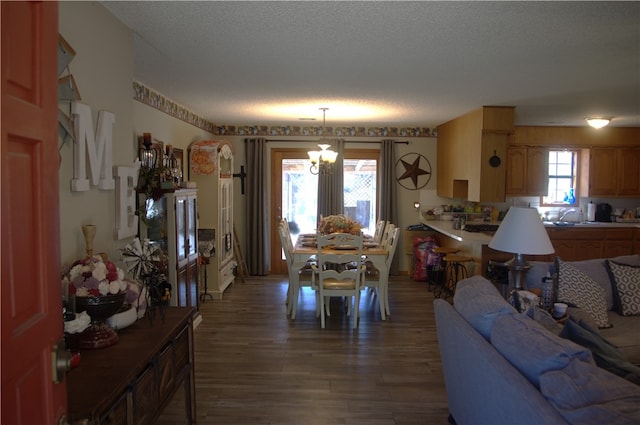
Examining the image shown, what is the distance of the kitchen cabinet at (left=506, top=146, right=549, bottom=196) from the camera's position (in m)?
6.77

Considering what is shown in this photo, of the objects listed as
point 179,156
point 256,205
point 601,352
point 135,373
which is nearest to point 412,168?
point 256,205

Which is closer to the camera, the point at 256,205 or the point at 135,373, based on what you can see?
the point at 135,373

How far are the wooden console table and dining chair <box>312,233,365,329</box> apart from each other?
85.2 inches

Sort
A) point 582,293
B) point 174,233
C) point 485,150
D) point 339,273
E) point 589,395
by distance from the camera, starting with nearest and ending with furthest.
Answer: point 589,395 → point 582,293 → point 174,233 → point 339,273 → point 485,150

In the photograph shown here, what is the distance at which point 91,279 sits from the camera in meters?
1.88

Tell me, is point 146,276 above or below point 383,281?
above

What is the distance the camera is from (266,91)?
440 cm

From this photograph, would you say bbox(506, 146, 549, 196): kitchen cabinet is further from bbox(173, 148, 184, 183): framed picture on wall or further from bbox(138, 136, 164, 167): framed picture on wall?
bbox(138, 136, 164, 167): framed picture on wall

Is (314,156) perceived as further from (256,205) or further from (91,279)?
(91,279)

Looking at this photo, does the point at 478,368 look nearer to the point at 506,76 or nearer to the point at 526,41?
the point at 526,41

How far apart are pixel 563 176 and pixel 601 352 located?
5942 mm

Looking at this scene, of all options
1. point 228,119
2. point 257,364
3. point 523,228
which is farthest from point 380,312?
point 228,119

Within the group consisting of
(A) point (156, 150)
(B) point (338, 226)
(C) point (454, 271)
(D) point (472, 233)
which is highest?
(A) point (156, 150)

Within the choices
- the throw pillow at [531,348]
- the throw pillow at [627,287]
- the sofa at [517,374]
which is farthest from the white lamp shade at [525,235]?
the throw pillow at [627,287]
